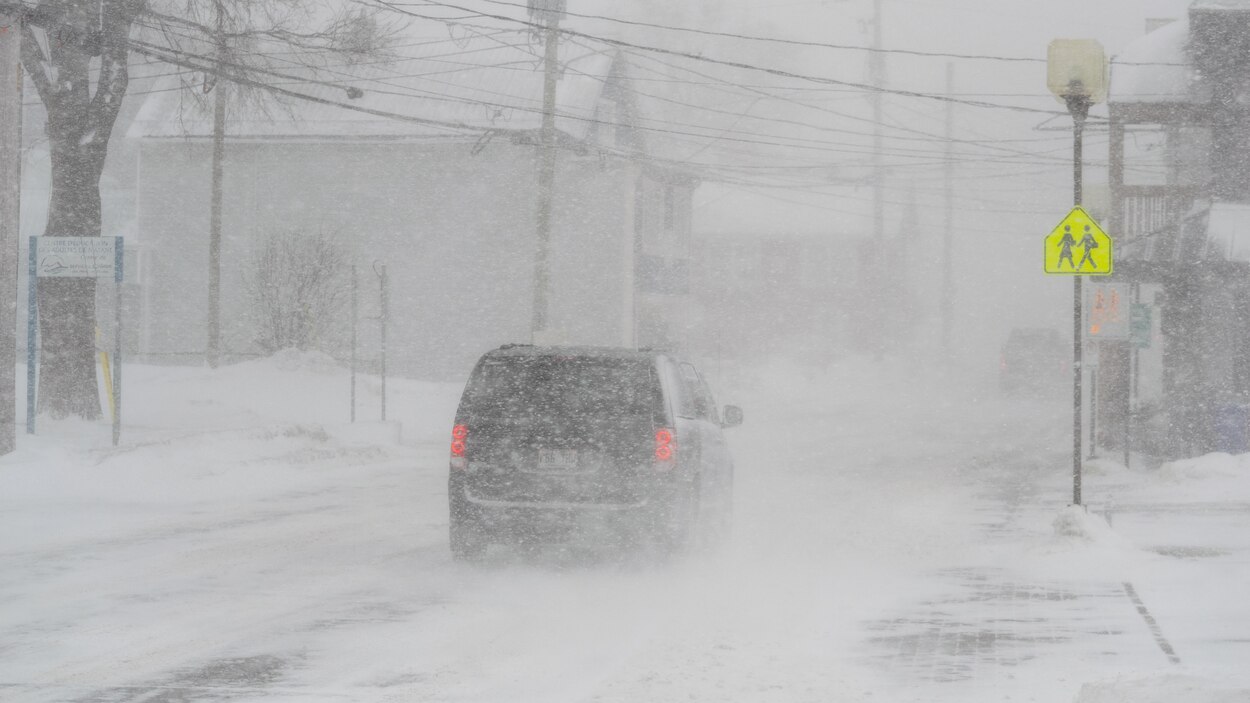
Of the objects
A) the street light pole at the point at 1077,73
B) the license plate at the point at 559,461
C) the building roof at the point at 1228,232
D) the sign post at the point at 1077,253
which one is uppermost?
the street light pole at the point at 1077,73

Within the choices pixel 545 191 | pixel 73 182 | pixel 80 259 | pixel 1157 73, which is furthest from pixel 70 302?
pixel 1157 73

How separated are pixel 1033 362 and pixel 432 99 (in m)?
22.8

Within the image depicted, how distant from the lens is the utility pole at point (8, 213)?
16688mm

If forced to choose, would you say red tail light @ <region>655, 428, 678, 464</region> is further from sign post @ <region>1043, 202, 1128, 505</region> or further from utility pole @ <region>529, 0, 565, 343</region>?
utility pole @ <region>529, 0, 565, 343</region>

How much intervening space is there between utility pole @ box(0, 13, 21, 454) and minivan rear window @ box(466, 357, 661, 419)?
8.20 meters

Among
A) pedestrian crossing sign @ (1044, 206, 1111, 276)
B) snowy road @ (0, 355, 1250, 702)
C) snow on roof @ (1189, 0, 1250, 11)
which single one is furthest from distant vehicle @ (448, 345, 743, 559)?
snow on roof @ (1189, 0, 1250, 11)

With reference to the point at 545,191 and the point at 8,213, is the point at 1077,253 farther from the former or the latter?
Answer: the point at 545,191

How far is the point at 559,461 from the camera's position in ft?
35.3

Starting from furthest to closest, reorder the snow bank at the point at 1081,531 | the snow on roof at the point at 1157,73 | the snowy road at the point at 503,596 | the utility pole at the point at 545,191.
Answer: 1. the utility pole at the point at 545,191
2. the snow on roof at the point at 1157,73
3. the snow bank at the point at 1081,531
4. the snowy road at the point at 503,596

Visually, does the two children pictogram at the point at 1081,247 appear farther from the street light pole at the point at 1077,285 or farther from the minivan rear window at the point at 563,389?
the minivan rear window at the point at 563,389

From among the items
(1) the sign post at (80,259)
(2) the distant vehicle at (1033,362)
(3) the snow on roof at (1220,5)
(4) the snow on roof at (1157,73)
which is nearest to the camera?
(1) the sign post at (80,259)

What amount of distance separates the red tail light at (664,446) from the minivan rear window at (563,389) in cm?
15

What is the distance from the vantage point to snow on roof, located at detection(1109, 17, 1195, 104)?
25156mm

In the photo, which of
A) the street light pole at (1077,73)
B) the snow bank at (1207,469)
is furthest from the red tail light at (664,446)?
the snow bank at (1207,469)
